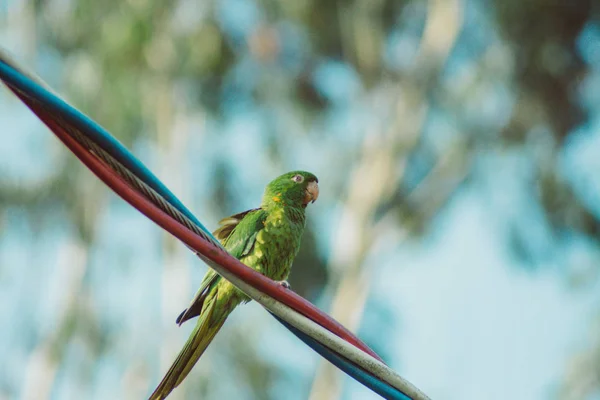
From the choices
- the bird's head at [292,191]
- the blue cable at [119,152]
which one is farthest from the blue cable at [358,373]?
the bird's head at [292,191]

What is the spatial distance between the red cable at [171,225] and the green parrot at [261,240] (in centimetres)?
75

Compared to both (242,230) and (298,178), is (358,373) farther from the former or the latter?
(298,178)

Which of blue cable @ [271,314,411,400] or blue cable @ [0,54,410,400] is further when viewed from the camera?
blue cable @ [271,314,411,400]

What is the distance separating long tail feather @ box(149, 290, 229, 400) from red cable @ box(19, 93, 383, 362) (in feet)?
1.55

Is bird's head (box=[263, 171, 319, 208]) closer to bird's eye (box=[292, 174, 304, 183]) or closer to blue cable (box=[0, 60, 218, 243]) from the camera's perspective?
bird's eye (box=[292, 174, 304, 183])

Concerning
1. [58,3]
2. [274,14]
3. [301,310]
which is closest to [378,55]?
[274,14]

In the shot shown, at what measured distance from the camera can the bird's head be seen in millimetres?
2773

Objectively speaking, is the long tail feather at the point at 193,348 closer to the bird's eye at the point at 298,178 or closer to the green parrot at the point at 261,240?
the green parrot at the point at 261,240

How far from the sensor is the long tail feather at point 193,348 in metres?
1.98

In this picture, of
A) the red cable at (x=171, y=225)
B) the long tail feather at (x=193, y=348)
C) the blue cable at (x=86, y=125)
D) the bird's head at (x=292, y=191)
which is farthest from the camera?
the bird's head at (x=292, y=191)

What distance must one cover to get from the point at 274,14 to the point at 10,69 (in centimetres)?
1105

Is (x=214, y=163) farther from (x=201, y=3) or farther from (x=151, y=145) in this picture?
(x=201, y=3)

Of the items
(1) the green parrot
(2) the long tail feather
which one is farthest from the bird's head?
(2) the long tail feather

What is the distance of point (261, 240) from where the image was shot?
267 cm
